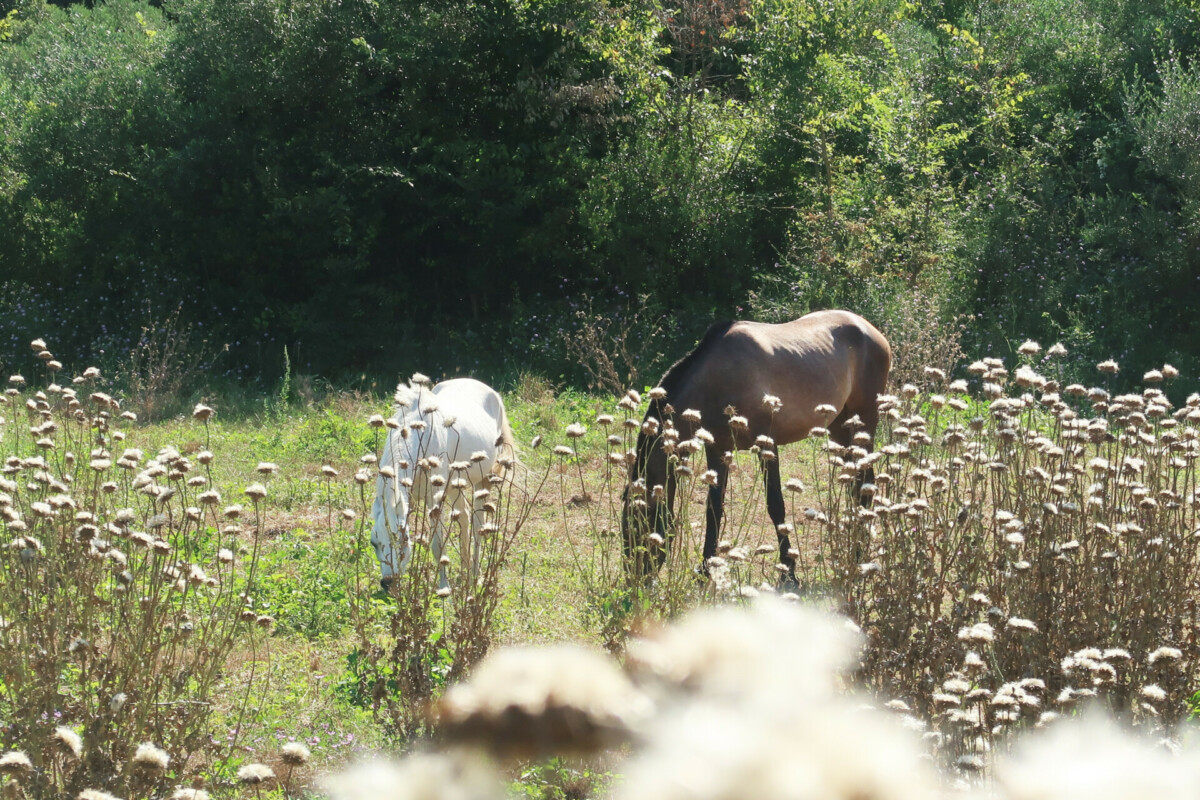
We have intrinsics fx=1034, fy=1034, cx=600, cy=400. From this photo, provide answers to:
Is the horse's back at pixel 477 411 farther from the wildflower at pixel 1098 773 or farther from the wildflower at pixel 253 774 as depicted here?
the wildflower at pixel 1098 773

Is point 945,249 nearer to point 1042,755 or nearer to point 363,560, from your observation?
point 363,560

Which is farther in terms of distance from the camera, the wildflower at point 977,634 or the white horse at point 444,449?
the white horse at point 444,449

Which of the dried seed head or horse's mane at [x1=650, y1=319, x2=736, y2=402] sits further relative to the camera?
horse's mane at [x1=650, y1=319, x2=736, y2=402]

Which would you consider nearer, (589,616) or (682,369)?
(589,616)

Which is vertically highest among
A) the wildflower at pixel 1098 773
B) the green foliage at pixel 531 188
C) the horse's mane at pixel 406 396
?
the green foliage at pixel 531 188

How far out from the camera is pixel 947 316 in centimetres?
1323

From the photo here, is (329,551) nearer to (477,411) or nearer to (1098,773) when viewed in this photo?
(477,411)

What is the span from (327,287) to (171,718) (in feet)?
38.8

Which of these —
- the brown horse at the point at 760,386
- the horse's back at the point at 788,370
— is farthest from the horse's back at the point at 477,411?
the horse's back at the point at 788,370

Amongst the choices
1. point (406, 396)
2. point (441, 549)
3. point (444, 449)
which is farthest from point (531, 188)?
point (441, 549)

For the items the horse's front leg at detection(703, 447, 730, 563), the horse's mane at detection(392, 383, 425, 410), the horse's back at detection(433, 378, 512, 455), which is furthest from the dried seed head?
the horse's back at detection(433, 378, 512, 455)

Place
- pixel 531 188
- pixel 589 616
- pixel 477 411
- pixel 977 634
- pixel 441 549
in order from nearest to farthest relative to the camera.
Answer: pixel 977 634
pixel 441 549
pixel 589 616
pixel 477 411
pixel 531 188

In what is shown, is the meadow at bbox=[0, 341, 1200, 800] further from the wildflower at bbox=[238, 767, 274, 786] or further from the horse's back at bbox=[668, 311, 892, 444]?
the horse's back at bbox=[668, 311, 892, 444]

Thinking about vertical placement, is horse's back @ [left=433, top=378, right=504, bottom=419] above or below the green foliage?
below
